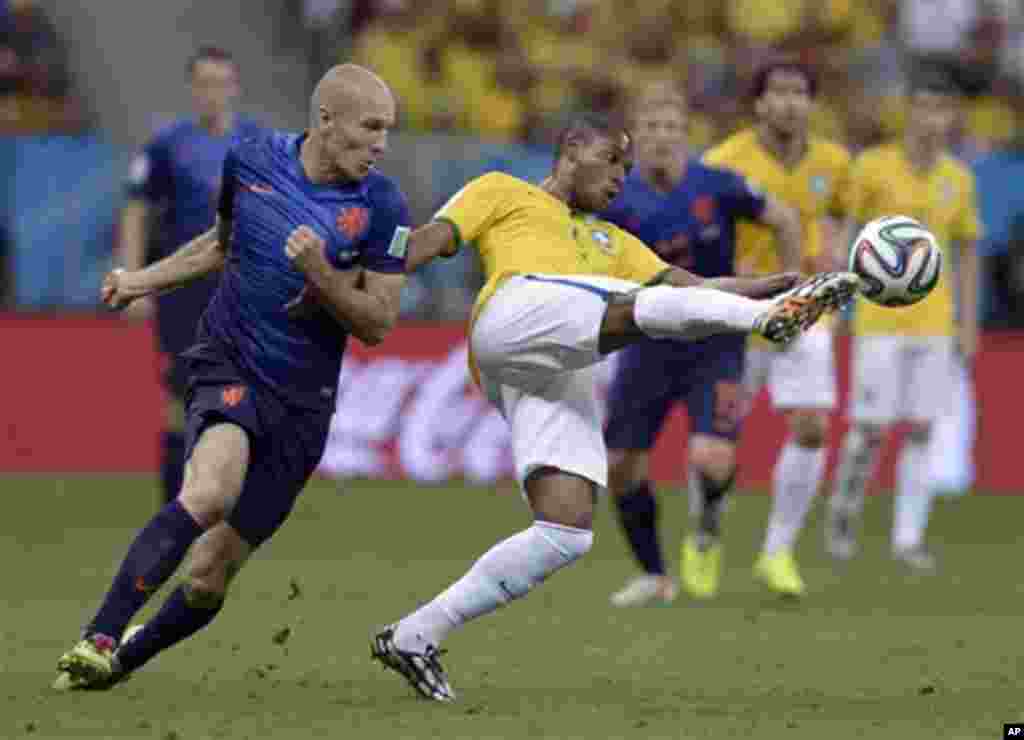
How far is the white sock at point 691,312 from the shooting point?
294 inches

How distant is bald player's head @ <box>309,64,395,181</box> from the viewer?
7816 millimetres

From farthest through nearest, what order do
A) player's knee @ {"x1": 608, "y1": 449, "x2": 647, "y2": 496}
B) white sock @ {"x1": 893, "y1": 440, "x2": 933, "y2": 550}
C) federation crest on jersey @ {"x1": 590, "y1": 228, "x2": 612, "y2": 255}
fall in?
white sock @ {"x1": 893, "y1": 440, "x2": 933, "y2": 550} → player's knee @ {"x1": 608, "y1": 449, "x2": 647, "y2": 496} → federation crest on jersey @ {"x1": 590, "y1": 228, "x2": 612, "y2": 255}

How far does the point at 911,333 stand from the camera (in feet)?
48.1

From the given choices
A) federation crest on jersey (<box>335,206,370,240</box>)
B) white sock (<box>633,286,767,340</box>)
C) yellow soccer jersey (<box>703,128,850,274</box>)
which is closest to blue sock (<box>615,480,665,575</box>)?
yellow soccer jersey (<box>703,128,850,274</box>)

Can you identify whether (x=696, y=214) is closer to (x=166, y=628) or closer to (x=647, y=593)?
(x=647, y=593)

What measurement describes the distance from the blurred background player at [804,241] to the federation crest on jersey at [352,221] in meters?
4.47

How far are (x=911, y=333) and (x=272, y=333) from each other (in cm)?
743

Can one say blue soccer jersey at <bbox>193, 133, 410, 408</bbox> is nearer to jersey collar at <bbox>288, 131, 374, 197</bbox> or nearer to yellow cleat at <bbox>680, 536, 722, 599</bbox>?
jersey collar at <bbox>288, 131, 374, 197</bbox>

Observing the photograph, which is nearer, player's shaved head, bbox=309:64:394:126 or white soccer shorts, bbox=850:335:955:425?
player's shaved head, bbox=309:64:394:126

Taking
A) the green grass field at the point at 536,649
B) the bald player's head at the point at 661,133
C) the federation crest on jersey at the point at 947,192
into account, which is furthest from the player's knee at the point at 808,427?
the federation crest on jersey at the point at 947,192

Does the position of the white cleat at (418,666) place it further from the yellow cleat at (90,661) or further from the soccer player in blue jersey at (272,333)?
the yellow cleat at (90,661)

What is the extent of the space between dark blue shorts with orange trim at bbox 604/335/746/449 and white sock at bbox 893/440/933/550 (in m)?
2.68

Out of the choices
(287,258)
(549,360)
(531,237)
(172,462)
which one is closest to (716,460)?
(172,462)

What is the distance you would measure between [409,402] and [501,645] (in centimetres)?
908
